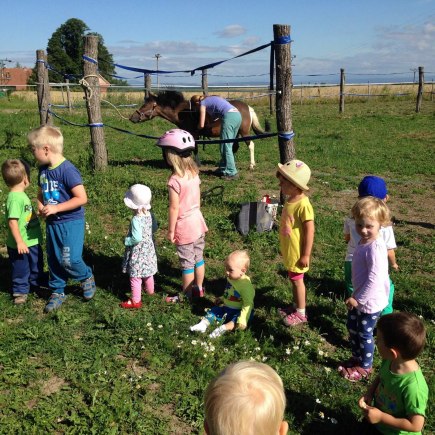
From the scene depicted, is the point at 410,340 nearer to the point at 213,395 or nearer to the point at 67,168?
the point at 213,395

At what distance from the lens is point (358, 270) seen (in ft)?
11.4

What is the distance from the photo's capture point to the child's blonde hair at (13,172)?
14.3 feet

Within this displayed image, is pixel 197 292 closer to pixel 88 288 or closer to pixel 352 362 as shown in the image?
pixel 88 288

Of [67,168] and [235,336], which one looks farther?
[67,168]

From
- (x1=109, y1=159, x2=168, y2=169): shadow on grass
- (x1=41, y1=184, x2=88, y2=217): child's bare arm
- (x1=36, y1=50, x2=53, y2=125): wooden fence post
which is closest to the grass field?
(x1=41, y1=184, x2=88, y2=217): child's bare arm

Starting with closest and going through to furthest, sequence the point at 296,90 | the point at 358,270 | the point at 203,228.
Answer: the point at 358,270, the point at 203,228, the point at 296,90

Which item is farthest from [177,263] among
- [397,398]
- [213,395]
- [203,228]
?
[213,395]

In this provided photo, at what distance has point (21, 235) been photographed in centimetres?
448

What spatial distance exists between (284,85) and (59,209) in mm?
3466

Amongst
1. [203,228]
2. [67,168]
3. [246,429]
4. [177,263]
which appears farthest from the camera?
[177,263]

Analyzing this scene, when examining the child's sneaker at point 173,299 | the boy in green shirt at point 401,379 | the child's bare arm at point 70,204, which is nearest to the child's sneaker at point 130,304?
the child's sneaker at point 173,299

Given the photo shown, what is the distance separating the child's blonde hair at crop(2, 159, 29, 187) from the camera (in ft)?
14.3

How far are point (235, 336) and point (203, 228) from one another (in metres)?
1.17

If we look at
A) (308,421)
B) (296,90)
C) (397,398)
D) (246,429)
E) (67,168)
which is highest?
(296,90)
